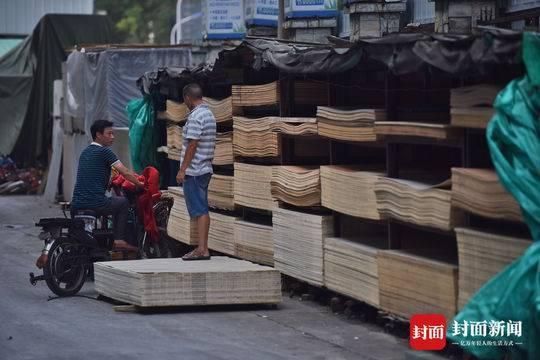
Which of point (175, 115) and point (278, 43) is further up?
point (278, 43)

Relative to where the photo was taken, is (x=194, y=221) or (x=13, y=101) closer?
→ (x=194, y=221)

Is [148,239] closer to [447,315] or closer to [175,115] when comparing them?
[175,115]

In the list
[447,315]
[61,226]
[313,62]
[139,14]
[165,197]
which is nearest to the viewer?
[447,315]

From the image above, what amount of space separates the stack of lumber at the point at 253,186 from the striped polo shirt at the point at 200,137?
701mm

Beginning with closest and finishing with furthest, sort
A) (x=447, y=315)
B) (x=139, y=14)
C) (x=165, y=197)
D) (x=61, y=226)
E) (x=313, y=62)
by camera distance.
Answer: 1. (x=447, y=315)
2. (x=313, y=62)
3. (x=61, y=226)
4. (x=165, y=197)
5. (x=139, y=14)

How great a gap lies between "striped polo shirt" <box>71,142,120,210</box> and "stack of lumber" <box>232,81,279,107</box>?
1757mm

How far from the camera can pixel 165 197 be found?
16.5m

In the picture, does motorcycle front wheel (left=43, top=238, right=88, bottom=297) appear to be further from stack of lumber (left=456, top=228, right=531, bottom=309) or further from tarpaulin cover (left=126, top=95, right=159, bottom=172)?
tarpaulin cover (left=126, top=95, right=159, bottom=172)

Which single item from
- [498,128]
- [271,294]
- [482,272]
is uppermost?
[498,128]

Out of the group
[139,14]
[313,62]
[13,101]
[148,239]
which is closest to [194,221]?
[148,239]

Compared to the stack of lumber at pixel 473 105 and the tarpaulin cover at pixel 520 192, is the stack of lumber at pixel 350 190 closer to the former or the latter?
the stack of lumber at pixel 473 105

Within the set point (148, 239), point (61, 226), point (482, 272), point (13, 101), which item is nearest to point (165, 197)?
point (148, 239)

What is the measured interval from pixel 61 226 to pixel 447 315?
17.1 ft

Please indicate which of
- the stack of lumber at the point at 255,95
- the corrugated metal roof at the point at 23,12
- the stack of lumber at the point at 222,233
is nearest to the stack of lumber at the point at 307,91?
the stack of lumber at the point at 255,95
